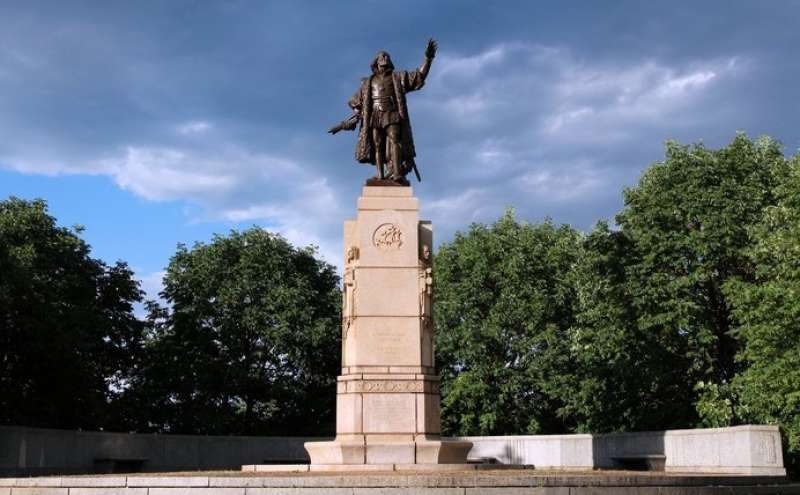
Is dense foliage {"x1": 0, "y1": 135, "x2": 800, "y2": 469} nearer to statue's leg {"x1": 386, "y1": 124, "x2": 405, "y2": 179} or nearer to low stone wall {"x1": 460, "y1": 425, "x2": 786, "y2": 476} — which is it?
low stone wall {"x1": 460, "y1": 425, "x2": 786, "y2": 476}

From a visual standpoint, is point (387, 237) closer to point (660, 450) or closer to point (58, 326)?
point (660, 450)

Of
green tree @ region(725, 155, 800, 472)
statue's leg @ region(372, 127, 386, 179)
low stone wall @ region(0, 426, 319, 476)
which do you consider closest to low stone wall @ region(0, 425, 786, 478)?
low stone wall @ region(0, 426, 319, 476)

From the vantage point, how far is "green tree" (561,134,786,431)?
33.0 metres

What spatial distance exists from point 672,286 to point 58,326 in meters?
24.2

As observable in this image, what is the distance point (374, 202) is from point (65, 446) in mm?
14538

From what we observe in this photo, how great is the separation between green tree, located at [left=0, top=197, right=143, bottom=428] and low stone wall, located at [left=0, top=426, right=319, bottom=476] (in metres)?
5.56

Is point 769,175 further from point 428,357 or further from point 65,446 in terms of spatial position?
point 65,446

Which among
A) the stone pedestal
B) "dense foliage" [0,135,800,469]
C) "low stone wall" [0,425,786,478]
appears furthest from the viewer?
"dense foliage" [0,135,800,469]

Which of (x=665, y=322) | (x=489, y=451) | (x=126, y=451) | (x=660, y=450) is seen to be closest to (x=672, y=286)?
(x=665, y=322)

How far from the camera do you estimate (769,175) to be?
34625mm

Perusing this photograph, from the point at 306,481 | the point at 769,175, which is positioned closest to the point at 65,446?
the point at 306,481

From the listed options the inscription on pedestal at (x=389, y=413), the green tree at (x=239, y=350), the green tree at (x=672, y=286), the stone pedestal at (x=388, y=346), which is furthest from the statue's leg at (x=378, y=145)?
the green tree at (x=239, y=350)

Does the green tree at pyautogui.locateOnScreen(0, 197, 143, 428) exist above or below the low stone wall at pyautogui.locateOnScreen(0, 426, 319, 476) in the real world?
above

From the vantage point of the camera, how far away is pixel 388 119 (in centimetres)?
2316
